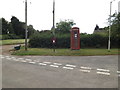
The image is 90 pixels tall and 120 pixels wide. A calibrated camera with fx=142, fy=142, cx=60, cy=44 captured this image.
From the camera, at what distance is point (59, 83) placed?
6.43m

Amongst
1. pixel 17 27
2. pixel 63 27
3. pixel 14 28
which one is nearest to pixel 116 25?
pixel 63 27

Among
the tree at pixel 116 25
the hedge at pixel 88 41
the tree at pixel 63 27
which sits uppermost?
the tree at pixel 63 27

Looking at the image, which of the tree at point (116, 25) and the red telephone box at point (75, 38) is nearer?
the red telephone box at point (75, 38)

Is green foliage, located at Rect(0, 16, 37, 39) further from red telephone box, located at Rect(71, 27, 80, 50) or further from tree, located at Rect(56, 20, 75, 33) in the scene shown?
red telephone box, located at Rect(71, 27, 80, 50)

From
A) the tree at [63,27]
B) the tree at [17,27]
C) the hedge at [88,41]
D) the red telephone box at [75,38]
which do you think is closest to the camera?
the red telephone box at [75,38]

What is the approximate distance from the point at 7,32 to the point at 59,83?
→ 73.1m

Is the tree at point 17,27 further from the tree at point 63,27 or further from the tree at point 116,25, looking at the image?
the tree at point 116,25

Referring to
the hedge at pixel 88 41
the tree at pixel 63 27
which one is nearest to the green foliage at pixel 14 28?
the tree at pixel 63 27

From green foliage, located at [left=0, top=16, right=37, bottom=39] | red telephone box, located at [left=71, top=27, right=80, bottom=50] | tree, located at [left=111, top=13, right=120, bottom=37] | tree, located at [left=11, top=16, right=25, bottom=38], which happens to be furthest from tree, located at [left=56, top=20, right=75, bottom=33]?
tree, located at [left=11, top=16, right=25, bottom=38]

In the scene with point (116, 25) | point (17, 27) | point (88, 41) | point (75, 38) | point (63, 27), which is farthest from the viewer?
point (17, 27)

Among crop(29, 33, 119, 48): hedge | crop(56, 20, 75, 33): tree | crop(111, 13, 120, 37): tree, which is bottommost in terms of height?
crop(29, 33, 119, 48): hedge

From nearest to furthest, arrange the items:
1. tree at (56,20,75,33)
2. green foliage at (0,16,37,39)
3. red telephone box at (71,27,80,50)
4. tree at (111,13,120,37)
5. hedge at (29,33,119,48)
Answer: red telephone box at (71,27,80,50) < tree at (111,13,120,37) < hedge at (29,33,119,48) < tree at (56,20,75,33) < green foliage at (0,16,37,39)

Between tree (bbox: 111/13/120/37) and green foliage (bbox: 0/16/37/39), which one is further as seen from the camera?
green foliage (bbox: 0/16/37/39)

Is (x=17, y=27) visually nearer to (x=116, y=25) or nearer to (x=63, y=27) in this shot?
(x=63, y=27)
